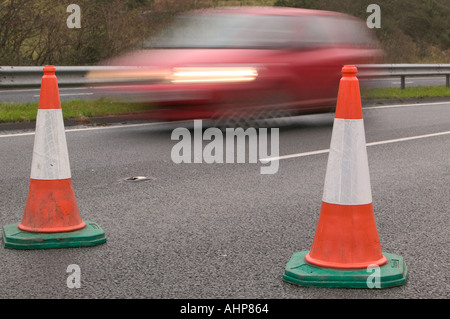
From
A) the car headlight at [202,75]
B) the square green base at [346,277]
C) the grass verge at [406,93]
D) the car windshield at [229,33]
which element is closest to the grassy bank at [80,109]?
the car headlight at [202,75]

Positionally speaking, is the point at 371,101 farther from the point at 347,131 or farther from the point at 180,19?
the point at 347,131

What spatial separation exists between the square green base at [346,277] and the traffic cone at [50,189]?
1.38m


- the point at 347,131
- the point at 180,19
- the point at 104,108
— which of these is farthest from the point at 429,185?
the point at 104,108

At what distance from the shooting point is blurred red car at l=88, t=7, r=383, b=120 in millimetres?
8867

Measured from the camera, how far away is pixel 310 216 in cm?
518

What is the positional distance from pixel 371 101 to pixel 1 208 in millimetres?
10274

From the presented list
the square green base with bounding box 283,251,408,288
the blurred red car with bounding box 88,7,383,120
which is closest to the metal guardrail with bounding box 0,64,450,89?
the blurred red car with bounding box 88,7,383,120

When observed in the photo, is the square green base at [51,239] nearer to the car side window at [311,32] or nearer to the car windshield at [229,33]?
the car windshield at [229,33]

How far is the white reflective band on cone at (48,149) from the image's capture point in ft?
14.6

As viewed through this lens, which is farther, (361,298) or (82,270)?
(82,270)

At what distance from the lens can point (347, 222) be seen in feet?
12.2

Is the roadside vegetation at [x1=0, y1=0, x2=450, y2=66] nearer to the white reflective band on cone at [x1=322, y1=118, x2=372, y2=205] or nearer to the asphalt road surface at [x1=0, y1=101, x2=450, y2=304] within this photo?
the asphalt road surface at [x1=0, y1=101, x2=450, y2=304]
